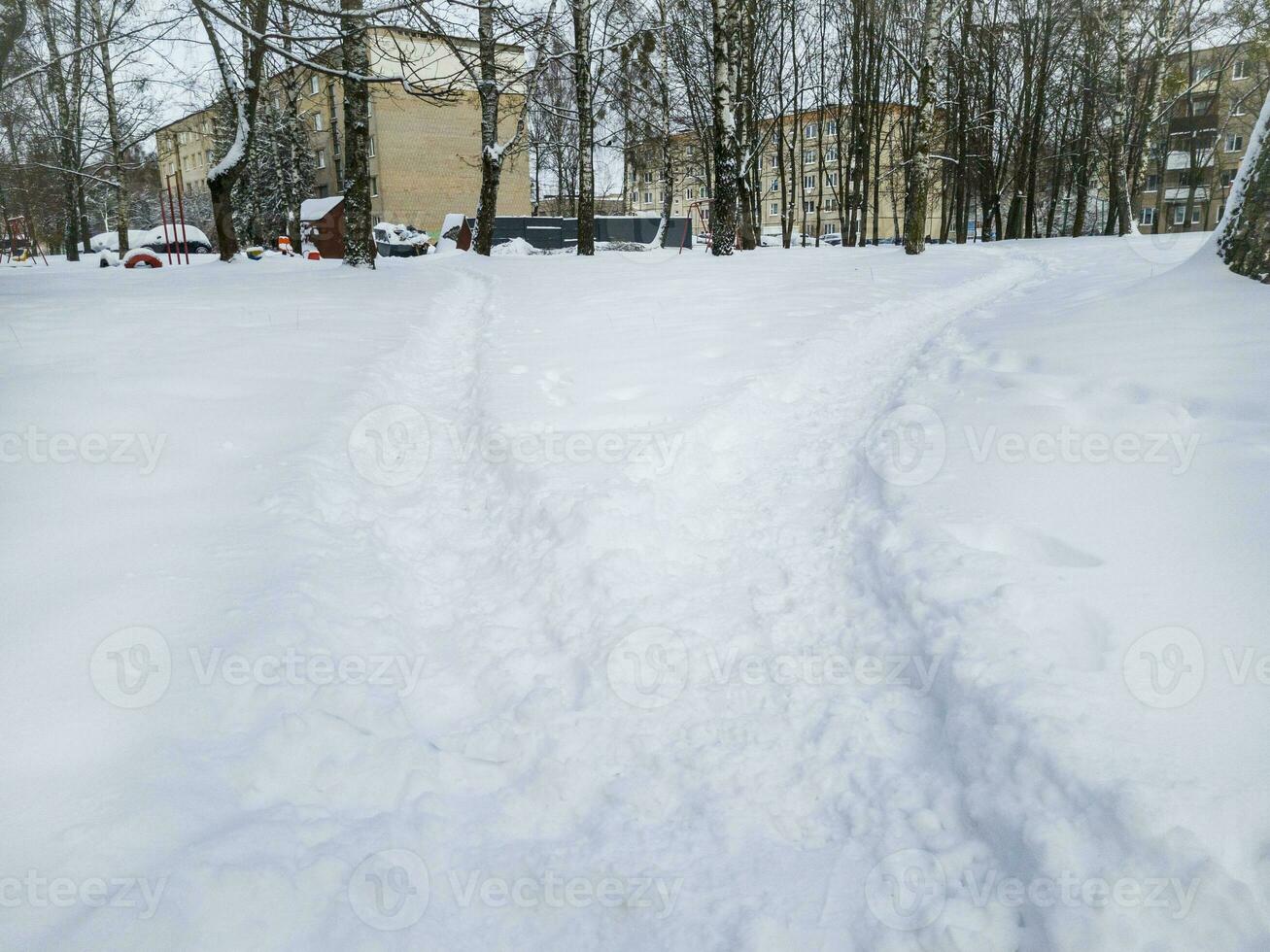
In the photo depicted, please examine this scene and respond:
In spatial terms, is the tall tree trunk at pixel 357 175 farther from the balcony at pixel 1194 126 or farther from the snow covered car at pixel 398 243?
the balcony at pixel 1194 126

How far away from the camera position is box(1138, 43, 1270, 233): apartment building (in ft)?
85.8

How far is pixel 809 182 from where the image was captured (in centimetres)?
5550

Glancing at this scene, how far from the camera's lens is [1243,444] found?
329 centimetres

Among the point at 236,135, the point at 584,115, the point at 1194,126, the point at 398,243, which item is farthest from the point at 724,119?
the point at 1194,126

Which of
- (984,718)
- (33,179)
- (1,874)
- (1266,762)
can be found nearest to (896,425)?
(984,718)

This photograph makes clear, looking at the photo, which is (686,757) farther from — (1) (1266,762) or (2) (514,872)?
(1) (1266,762)

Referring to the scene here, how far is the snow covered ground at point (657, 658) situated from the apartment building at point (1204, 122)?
20.0 meters

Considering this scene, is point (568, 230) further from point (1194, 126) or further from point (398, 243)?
point (1194, 126)

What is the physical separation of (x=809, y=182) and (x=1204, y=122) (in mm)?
26092

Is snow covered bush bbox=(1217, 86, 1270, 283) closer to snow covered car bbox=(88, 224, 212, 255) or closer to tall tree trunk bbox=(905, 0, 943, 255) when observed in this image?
tall tree trunk bbox=(905, 0, 943, 255)

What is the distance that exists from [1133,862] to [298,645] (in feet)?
8.78

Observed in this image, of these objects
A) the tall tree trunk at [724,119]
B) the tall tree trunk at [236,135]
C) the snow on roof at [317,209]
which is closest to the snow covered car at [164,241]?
the snow on roof at [317,209]

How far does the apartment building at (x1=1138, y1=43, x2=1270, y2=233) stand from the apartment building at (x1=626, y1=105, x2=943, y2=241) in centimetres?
967

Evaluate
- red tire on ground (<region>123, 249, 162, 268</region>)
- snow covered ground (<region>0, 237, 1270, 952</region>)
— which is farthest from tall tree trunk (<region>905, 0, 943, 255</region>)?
red tire on ground (<region>123, 249, 162, 268</region>)
